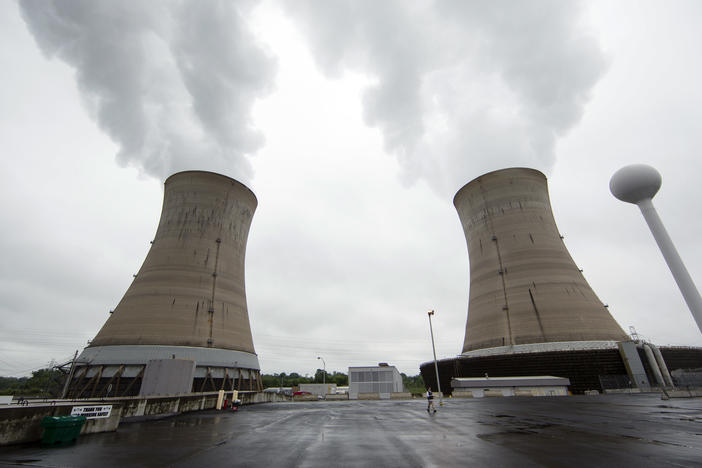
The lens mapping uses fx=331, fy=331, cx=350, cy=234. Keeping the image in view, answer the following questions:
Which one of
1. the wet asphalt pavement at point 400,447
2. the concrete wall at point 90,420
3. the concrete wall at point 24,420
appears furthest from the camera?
the concrete wall at point 90,420

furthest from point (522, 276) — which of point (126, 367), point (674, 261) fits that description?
point (126, 367)

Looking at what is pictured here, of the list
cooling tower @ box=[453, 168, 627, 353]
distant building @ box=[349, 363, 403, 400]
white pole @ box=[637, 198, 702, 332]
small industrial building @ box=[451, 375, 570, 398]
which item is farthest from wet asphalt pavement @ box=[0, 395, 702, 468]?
distant building @ box=[349, 363, 403, 400]

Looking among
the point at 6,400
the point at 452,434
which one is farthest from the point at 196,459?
the point at 6,400

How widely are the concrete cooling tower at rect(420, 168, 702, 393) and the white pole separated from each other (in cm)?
875

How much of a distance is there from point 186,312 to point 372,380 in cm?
2625

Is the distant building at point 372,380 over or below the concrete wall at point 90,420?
over

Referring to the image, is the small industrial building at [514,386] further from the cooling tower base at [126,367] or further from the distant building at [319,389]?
the distant building at [319,389]

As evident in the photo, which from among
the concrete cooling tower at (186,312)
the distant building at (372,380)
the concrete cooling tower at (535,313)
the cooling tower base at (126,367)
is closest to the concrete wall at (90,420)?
the concrete cooling tower at (186,312)

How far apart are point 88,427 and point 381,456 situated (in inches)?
363

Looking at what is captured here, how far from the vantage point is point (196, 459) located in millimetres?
6172

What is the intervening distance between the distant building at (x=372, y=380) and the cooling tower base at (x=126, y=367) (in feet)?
68.4

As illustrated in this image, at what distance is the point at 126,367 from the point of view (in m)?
22.4

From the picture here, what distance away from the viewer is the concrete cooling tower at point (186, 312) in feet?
73.5

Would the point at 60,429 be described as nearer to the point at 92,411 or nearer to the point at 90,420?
the point at 90,420
